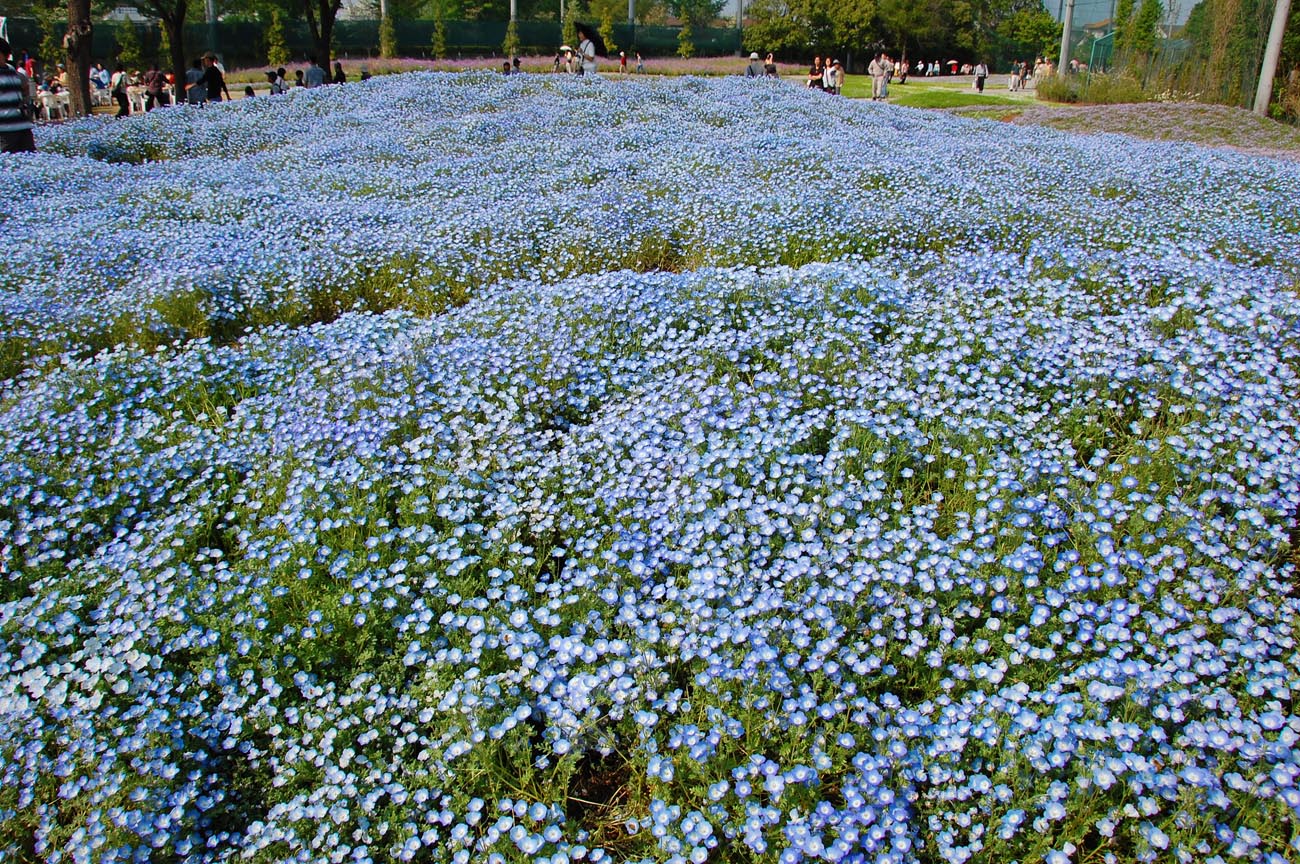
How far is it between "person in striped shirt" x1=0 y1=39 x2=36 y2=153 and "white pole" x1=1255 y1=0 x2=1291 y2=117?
2421 centimetres

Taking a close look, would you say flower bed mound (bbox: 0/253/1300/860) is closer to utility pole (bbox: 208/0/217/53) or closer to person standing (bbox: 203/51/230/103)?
person standing (bbox: 203/51/230/103)

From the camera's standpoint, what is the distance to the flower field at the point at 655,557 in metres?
2.45

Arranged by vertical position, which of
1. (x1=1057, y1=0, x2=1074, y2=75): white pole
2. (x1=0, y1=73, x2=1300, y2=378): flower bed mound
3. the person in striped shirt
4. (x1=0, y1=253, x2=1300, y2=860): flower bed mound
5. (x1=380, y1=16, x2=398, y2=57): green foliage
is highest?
(x1=380, y1=16, x2=398, y2=57): green foliage

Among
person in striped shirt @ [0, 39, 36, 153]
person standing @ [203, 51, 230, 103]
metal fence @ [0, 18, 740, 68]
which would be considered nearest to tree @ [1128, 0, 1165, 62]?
person standing @ [203, 51, 230, 103]

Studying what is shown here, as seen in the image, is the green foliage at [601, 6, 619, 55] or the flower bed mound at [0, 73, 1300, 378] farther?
the green foliage at [601, 6, 619, 55]

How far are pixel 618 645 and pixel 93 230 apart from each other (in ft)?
24.5

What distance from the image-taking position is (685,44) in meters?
53.2

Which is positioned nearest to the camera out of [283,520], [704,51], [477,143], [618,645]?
[618,645]

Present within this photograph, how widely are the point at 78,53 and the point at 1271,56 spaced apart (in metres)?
25.7

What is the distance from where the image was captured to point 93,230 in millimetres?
7617

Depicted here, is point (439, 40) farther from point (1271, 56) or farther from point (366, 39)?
point (1271, 56)

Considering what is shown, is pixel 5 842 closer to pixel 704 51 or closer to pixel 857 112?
pixel 857 112

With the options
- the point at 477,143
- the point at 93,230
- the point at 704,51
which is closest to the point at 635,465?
the point at 93,230

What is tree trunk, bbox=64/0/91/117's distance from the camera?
14.6 m
